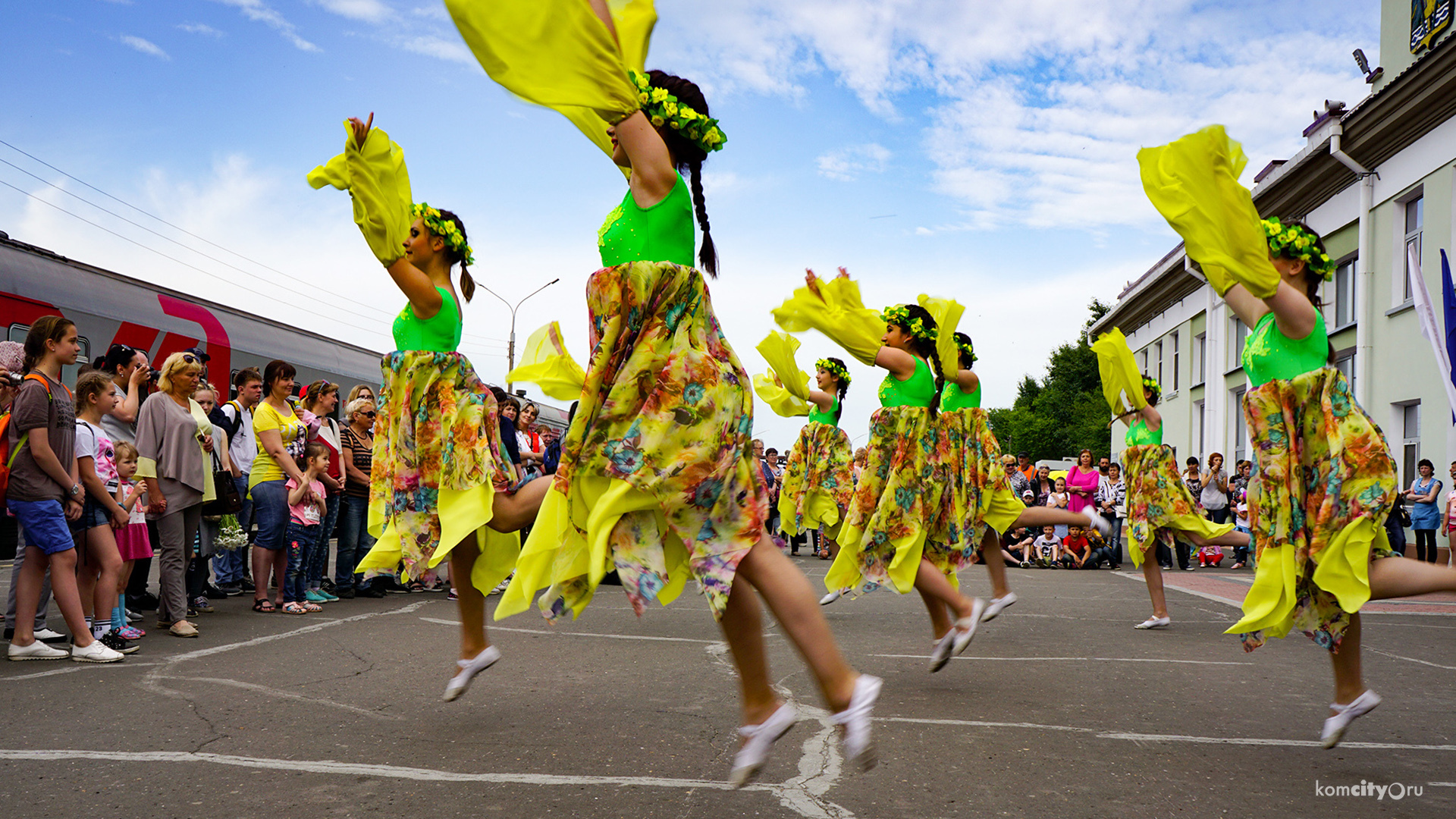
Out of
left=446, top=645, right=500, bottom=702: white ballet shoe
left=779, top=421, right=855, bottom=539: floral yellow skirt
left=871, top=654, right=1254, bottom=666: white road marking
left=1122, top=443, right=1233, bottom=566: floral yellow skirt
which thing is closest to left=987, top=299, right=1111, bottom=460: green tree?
left=779, top=421, right=855, bottom=539: floral yellow skirt

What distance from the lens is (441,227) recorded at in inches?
179

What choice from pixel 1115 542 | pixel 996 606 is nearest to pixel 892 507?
pixel 996 606

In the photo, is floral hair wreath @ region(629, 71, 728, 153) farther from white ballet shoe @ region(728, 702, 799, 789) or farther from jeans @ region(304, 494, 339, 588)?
jeans @ region(304, 494, 339, 588)

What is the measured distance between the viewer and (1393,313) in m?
17.2

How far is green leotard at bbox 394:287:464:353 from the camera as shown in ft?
14.3

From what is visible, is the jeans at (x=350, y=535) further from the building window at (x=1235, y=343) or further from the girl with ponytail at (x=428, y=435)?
the building window at (x=1235, y=343)

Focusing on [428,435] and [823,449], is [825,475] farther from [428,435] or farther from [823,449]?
[428,435]

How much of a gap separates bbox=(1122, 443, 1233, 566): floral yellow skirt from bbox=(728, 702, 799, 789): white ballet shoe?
596 centimetres

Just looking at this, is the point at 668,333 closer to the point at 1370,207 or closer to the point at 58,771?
the point at 58,771

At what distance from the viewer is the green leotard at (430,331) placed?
14.3 ft

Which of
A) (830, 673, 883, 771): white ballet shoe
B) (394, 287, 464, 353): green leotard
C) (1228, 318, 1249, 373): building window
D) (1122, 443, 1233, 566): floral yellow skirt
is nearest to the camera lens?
(830, 673, 883, 771): white ballet shoe

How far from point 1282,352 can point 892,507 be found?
7.52 ft

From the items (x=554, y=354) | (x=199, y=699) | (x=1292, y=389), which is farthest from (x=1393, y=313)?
(x=199, y=699)

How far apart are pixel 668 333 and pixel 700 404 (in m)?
0.24
